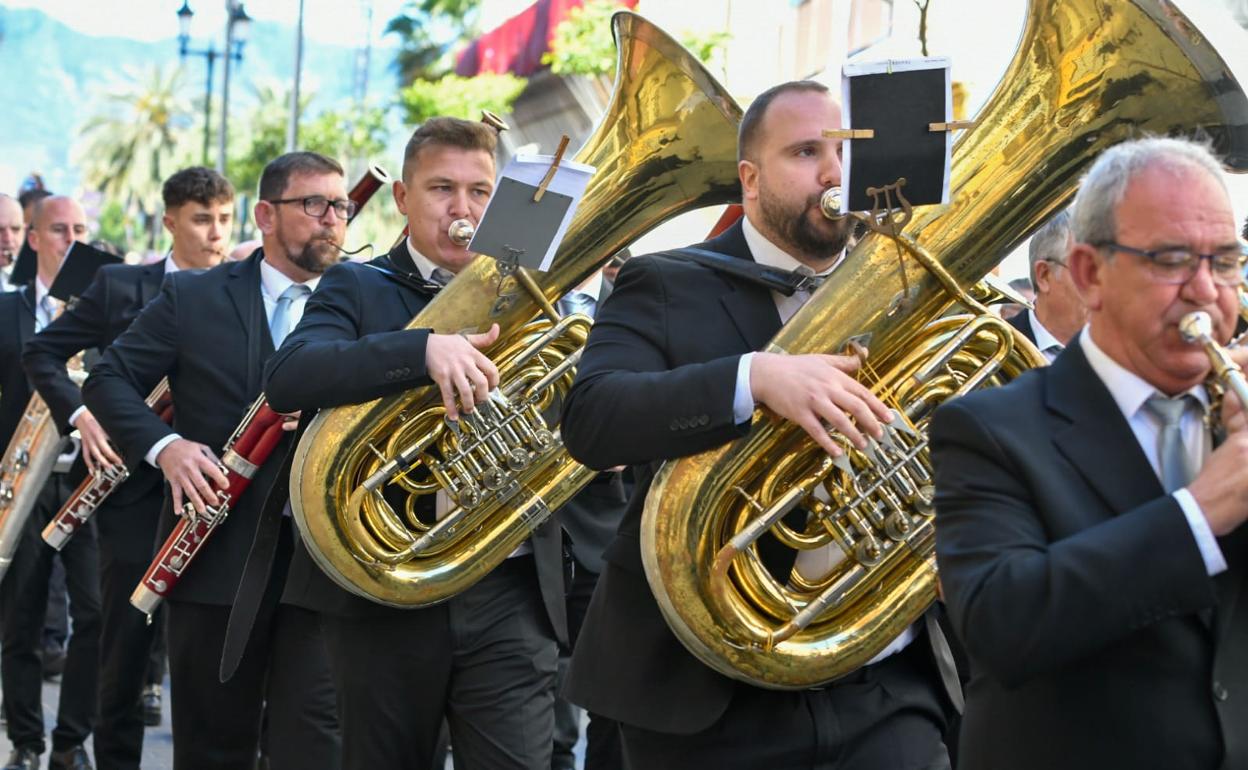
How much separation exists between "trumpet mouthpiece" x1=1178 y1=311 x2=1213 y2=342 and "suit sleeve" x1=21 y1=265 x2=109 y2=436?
17.8ft

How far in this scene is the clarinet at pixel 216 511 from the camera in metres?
5.70

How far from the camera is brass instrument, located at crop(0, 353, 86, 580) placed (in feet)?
25.4

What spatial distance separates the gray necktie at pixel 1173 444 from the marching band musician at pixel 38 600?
18.9 ft

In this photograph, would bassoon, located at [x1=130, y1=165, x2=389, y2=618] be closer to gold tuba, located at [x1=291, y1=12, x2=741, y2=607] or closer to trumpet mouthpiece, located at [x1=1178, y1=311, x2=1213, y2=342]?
gold tuba, located at [x1=291, y1=12, x2=741, y2=607]

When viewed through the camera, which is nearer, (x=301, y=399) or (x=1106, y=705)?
(x=1106, y=705)

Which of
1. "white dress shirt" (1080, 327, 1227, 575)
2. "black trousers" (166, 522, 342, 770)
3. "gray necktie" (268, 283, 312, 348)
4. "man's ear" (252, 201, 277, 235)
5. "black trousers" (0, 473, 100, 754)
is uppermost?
"man's ear" (252, 201, 277, 235)

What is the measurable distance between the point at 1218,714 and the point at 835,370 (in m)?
1.10

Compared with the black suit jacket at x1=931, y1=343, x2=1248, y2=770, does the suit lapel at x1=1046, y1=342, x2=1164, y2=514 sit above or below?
above

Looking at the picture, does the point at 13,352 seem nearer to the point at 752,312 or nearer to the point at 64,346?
the point at 64,346

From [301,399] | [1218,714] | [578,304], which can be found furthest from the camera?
[578,304]

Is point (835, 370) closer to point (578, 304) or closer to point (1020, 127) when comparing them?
point (1020, 127)

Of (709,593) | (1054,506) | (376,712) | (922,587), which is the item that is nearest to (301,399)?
(376,712)

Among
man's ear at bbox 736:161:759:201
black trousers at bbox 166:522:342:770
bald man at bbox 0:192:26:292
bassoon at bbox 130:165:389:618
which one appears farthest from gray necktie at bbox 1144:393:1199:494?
bald man at bbox 0:192:26:292

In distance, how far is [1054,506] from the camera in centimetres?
273
